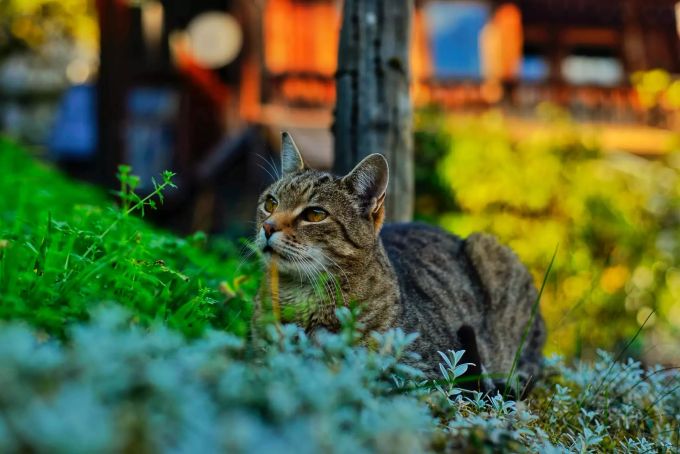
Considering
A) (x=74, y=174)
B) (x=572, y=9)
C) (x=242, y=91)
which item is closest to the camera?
(x=242, y=91)

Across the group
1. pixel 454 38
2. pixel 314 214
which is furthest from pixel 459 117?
pixel 314 214

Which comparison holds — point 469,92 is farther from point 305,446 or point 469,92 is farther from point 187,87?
point 305,446

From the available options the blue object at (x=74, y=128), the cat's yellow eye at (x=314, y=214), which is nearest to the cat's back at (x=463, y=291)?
the cat's yellow eye at (x=314, y=214)

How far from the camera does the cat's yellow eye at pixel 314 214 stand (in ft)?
10.3

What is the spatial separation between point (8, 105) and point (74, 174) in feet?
17.9

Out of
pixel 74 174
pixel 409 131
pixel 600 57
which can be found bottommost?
pixel 74 174

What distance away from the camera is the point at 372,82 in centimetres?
419

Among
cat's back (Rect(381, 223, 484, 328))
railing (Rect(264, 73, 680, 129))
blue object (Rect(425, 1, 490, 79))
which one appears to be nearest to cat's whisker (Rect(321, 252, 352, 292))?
cat's back (Rect(381, 223, 484, 328))

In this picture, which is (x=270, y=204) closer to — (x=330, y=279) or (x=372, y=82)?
(x=330, y=279)

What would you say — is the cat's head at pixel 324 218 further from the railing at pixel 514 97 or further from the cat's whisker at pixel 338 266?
the railing at pixel 514 97

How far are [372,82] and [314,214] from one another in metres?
1.35

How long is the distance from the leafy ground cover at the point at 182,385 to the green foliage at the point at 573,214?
397 cm

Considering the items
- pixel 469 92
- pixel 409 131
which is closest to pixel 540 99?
pixel 469 92

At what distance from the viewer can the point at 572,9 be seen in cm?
1598
